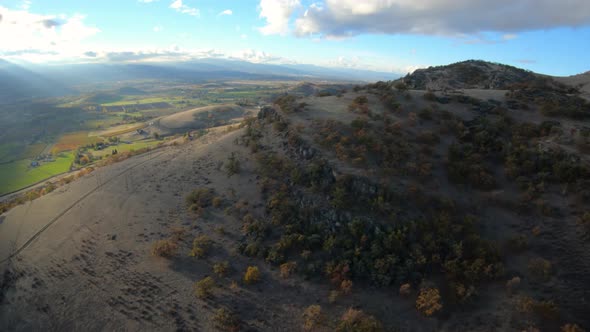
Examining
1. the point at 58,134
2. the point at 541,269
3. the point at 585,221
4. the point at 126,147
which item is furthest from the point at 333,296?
the point at 58,134

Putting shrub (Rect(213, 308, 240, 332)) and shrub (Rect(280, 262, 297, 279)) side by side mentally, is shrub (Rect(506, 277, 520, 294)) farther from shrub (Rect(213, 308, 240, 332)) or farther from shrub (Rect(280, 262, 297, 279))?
shrub (Rect(213, 308, 240, 332))

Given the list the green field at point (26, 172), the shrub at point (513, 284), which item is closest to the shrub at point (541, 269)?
the shrub at point (513, 284)

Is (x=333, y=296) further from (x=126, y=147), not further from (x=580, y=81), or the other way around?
(x=126, y=147)

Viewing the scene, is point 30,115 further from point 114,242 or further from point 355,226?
point 355,226

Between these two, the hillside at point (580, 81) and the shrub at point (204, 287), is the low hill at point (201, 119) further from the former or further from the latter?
the hillside at point (580, 81)

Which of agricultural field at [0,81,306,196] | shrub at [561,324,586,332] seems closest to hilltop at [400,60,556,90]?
shrub at [561,324,586,332]

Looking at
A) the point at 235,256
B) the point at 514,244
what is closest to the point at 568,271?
the point at 514,244
